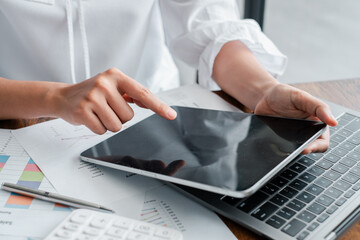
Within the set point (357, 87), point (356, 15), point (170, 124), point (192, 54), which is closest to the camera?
point (170, 124)

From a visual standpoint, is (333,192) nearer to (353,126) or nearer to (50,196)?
(353,126)

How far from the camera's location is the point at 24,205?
0.40 metres

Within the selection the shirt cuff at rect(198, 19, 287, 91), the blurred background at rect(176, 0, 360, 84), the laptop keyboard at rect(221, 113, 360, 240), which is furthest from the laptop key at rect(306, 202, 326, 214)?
the blurred background at rect(176, 0, 360, 84)

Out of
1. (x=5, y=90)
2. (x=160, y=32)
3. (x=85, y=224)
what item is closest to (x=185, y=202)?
(x=85, y=224)

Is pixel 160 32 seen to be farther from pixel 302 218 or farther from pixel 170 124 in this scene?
pixel 302 218

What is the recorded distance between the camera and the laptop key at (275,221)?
0.35 m

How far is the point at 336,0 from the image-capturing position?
140 centimetres

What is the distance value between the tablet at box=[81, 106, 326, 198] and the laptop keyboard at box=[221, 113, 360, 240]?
3 centimetres

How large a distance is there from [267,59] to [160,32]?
0.27 meters

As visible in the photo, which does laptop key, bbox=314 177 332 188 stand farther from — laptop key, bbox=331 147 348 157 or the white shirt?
the white shirt

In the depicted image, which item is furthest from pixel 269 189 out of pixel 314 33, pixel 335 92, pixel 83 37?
pixel 314 33

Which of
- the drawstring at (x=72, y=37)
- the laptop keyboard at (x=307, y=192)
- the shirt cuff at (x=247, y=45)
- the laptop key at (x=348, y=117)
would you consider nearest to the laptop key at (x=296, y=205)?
the laptop keyboard at (x=307, y=192)

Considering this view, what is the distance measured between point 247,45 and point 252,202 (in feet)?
1.40

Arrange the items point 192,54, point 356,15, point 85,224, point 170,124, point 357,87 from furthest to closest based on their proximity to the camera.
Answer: point 356,15
point 192,54
point 357,87
point 170,124
point 85,224
